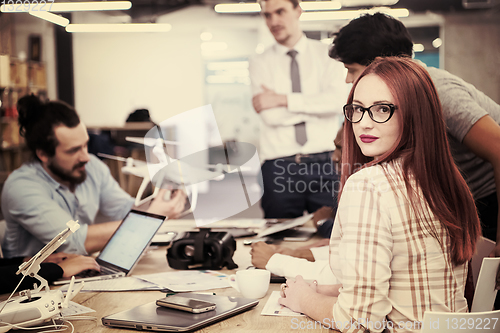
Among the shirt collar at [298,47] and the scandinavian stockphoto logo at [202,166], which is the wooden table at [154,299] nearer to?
the scandinavian stockphoto logo at [202,166]

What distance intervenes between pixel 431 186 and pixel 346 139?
28 centimetres

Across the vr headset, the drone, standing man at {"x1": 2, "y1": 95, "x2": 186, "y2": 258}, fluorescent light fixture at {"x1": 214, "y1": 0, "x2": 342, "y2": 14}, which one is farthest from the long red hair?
fluorescent light fixture at {"x1": 214, "y1": 0, "x2": 342, "y2": 14}

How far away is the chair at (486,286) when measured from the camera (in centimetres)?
101

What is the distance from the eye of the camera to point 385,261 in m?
A: 0.84

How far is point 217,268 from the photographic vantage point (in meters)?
1.46

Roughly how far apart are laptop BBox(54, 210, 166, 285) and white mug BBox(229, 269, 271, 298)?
443mm

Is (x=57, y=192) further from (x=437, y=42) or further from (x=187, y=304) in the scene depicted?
(x=437, y=42)

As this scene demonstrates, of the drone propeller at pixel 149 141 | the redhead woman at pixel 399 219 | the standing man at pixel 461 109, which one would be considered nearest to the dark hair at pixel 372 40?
the standing man at pixel 461 109

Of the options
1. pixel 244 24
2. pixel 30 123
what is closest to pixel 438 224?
pixel 30 123

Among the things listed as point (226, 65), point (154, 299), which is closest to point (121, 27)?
point (226, 65)

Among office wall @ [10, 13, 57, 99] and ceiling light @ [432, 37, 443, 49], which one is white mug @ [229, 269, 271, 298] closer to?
ceiling light @ [432, 37, 443, 49]

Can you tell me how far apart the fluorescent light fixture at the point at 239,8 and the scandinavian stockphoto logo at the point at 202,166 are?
976 millimetres

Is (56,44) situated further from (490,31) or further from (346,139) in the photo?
(346,139)

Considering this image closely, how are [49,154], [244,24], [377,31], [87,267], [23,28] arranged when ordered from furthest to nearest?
1. [23,28]
2. [244,24]
3. [49,154]
4. [377,31]
5. [87,267]
